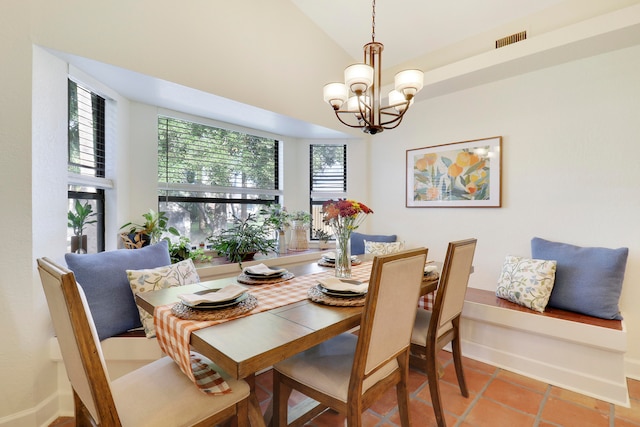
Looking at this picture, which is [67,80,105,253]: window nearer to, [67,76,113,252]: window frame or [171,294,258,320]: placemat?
[67,76,113,252]: window frame

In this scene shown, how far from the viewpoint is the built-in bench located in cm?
196

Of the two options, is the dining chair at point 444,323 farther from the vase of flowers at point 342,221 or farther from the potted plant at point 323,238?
the potted plant at point 323,238

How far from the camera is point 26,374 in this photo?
63.4 inches

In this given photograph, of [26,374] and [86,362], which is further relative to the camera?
[26,374]

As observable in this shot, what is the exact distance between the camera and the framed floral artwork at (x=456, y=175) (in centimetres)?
289

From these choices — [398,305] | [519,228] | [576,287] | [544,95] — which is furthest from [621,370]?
[544,95]

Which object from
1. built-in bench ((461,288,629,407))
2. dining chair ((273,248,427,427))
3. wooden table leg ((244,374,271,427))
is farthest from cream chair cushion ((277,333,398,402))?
built-in bench ((461,288,629,407))

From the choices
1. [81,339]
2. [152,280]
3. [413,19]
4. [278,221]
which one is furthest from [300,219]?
[81,339]

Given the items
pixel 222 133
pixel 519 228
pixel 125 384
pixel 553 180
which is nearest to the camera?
pixel 125 384

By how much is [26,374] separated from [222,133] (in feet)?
7.94

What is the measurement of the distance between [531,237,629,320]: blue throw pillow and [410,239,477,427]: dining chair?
3.25 ft

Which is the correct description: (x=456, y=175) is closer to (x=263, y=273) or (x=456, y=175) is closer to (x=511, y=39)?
(x=511, y=39)

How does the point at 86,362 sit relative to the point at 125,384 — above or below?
above

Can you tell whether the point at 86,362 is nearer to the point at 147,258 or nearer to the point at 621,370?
the point at 147,258
